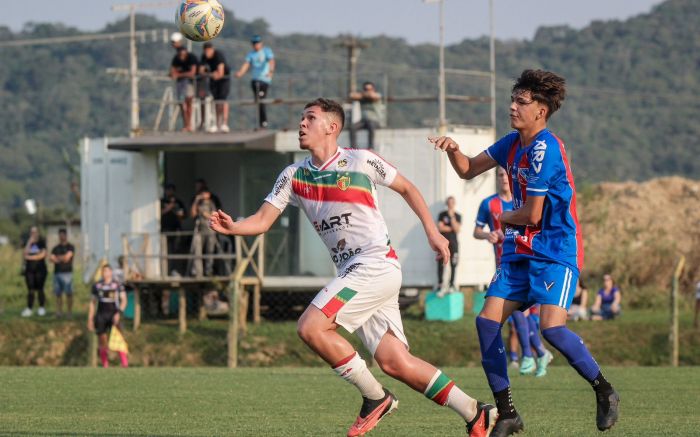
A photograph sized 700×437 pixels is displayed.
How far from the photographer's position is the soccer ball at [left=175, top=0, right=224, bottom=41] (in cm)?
1291

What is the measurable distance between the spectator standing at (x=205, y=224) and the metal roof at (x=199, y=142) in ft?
5.02

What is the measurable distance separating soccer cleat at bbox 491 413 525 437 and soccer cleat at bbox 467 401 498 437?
0.04 metres

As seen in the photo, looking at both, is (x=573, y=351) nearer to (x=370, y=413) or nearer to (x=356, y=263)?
(x=370, y=413)

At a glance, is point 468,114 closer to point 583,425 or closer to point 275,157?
point 275,157

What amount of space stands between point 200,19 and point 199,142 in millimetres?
15195

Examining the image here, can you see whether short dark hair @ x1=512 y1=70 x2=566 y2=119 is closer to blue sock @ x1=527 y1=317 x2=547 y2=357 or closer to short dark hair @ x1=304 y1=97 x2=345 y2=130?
short dark hair @ x1=304 y1=97 x2=345 y2=130

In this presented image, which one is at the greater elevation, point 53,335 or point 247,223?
point 247,223

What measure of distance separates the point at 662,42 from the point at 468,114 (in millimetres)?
24630

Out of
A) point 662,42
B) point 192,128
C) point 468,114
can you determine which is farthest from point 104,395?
point 662,42

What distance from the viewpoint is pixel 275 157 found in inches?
1161

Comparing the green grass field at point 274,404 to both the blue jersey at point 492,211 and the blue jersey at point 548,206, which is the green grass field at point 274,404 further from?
the blue jersey at point 492,211

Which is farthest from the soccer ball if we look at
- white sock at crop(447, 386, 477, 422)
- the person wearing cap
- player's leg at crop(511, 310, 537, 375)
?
the person wearing cap

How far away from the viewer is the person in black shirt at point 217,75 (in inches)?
1088

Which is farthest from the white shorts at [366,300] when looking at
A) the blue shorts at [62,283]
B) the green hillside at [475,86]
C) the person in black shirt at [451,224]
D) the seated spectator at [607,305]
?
the green hillside at [475,86]
